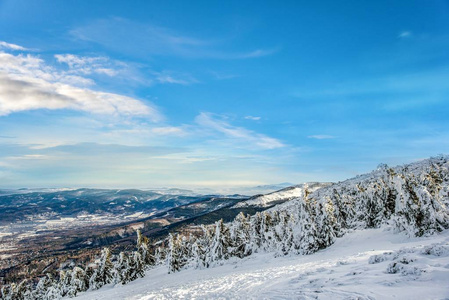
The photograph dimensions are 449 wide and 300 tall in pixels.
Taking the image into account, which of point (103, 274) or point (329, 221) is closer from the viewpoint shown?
point (329, 221)

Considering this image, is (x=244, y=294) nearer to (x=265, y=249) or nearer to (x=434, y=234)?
(x=434, y=234)

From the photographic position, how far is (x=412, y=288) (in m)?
10.0

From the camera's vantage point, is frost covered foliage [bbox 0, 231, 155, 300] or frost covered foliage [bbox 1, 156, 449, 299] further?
frost covered foliage [bbox 0, 231, 155, 300]

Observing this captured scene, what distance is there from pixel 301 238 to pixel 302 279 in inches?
Result: 1044

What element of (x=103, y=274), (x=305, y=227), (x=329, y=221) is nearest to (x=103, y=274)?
(x=103, y=274)

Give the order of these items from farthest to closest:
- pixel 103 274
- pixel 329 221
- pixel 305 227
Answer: pixel 103 274 < pixel 305 227 < pixel 329 221

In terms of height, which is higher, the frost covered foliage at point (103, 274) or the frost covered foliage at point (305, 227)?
the frost covered foliage at point (305, 227)

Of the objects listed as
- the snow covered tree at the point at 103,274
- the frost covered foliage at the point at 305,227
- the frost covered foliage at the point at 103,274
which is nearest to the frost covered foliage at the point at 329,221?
the frost covered foliage at the point at 305,227

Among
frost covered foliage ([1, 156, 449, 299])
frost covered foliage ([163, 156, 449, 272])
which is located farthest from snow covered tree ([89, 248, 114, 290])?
frost covered foliage ([163, 156, 449, 272])

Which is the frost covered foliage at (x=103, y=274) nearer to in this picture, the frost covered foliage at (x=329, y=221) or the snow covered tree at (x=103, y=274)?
the snow covered tree at (x=103, y=274)

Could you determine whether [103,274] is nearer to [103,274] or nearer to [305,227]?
[103,274]

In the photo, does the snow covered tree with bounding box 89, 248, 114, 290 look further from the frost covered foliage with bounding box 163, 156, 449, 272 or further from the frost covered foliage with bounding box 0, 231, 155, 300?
the frost covered foliage with bounding box 163, 156, 449, 272

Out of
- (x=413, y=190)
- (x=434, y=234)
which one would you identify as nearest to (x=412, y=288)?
(x=434, y=234)

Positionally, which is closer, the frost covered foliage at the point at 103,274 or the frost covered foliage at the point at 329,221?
the frost covered foliage at the point at 329,221
